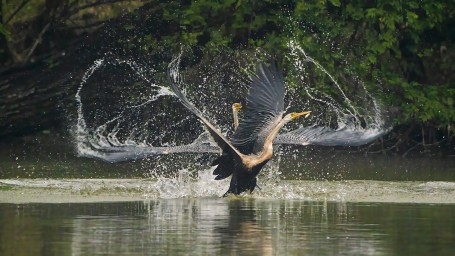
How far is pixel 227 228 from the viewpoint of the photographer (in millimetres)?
15523

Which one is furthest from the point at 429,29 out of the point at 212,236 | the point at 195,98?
the point at 212,236

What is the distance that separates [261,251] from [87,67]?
56.9 ft

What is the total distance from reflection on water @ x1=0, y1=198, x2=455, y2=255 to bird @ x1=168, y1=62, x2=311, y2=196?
668 mm

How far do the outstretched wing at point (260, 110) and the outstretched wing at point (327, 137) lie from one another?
291 millimetres

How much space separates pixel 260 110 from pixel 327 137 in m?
0.90

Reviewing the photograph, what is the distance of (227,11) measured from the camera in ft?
101

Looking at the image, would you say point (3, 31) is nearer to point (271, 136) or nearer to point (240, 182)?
point (240, 182)

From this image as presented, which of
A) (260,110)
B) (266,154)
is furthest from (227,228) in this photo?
(260,110)

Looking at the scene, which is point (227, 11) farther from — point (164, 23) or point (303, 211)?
point (303, 211)

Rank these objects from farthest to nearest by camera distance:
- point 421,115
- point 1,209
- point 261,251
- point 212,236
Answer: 1. point 421,115
2. point 1,209
3. point 212,236
4. point 261,251

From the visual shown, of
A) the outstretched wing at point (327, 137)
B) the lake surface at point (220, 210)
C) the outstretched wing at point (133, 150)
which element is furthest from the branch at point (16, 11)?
the outstretched wing at point (327, 137)

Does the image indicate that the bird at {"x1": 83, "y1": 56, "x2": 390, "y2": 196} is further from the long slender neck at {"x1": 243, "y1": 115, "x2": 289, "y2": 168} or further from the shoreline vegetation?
the shoreline vegetation

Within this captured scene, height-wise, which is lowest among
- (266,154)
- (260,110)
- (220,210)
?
(220,210)

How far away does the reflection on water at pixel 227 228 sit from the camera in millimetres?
13703
